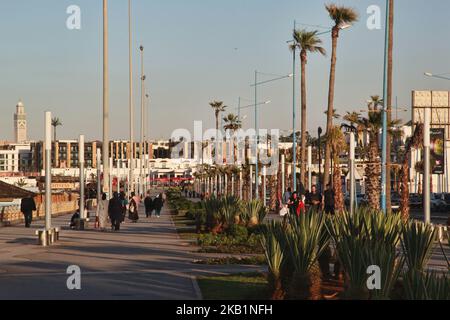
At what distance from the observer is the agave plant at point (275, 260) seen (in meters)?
14.4

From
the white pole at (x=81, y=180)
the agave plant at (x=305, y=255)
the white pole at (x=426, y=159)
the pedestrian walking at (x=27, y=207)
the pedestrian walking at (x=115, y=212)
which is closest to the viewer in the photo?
the agave plant at (x=305, y=255)

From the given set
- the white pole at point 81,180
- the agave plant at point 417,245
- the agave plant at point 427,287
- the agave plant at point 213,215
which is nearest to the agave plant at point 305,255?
the agave plant at point 417,245

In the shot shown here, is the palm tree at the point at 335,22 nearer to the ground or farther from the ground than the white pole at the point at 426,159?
farther from the ground

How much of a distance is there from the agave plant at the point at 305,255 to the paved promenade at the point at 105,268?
1.76 meters

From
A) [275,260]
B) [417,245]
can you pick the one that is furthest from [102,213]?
[275,260]

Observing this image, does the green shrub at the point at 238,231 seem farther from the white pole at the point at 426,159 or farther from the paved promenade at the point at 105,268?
the white pole at the point at 426,159

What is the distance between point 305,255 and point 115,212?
23.7 m

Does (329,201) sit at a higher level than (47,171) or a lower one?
lower

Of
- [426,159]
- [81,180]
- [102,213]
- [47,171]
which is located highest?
[426,159]

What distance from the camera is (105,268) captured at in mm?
20594

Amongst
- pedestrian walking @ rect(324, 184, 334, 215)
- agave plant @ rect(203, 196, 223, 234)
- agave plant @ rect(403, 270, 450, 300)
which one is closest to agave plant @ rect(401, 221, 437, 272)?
agave plant @ rect(403, 270, 450, 300)

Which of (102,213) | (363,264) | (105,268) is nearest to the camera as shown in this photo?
(363,264)

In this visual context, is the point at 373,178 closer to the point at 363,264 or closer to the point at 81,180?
the point at 81,180

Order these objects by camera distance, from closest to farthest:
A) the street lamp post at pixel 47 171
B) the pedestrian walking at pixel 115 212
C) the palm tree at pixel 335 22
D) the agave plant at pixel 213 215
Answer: the street lamp post at pixel 47 171 < the agave plant at pixel 213 215 < the pedestrian walking at pixel 115 212 < the palm tree at pixel 335 22
